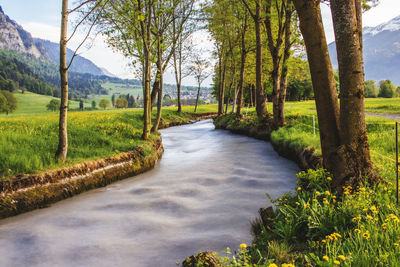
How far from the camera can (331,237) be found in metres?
3.03

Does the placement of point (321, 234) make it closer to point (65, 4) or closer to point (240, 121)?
point (65, 4)

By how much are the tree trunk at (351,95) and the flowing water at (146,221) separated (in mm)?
2442

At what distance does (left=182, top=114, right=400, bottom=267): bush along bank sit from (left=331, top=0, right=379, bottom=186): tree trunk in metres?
0.36

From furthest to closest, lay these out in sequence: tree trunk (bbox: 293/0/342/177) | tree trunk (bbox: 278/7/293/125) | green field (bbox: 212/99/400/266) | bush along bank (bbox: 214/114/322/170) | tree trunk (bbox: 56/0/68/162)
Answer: tree trunk (bbox: 278/7/293/125), bush along bank (bbox: 214/114/322/170), tree trunk (bbox: 56/0/68/162), tree trunk (bbox: 293/0/342/177), green field (bbox: 212/99/400/266)

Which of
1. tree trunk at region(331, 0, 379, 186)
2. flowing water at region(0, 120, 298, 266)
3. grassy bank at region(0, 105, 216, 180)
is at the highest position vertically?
tree trunk at region(331, 0, 379, 186)

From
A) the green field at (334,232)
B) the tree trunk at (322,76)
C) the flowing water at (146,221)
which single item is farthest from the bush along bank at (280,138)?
the green field at (334,232)

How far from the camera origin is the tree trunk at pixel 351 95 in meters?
4.79

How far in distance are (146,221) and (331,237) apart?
438cm

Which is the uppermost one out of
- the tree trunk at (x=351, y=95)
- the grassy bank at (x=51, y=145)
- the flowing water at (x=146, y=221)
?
the tree trunk at (x=351, y=95)

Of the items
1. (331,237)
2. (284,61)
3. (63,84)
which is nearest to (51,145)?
(63,84)

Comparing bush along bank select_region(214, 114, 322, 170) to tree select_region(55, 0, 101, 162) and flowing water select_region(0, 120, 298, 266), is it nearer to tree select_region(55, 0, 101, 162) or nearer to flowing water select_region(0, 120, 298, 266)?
flowing water select_region(0, 120, 298, 266)

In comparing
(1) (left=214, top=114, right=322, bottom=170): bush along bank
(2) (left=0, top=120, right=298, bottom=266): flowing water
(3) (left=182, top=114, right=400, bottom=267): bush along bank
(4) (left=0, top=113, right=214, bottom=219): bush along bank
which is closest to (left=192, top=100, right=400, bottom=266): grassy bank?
(3) (left=182, top=114, right=400, bottom=267): bush along bank

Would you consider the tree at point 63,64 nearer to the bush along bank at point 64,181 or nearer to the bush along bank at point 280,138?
the bush along bank at point 64,181

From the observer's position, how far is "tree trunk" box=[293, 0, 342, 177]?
16.9 ft
